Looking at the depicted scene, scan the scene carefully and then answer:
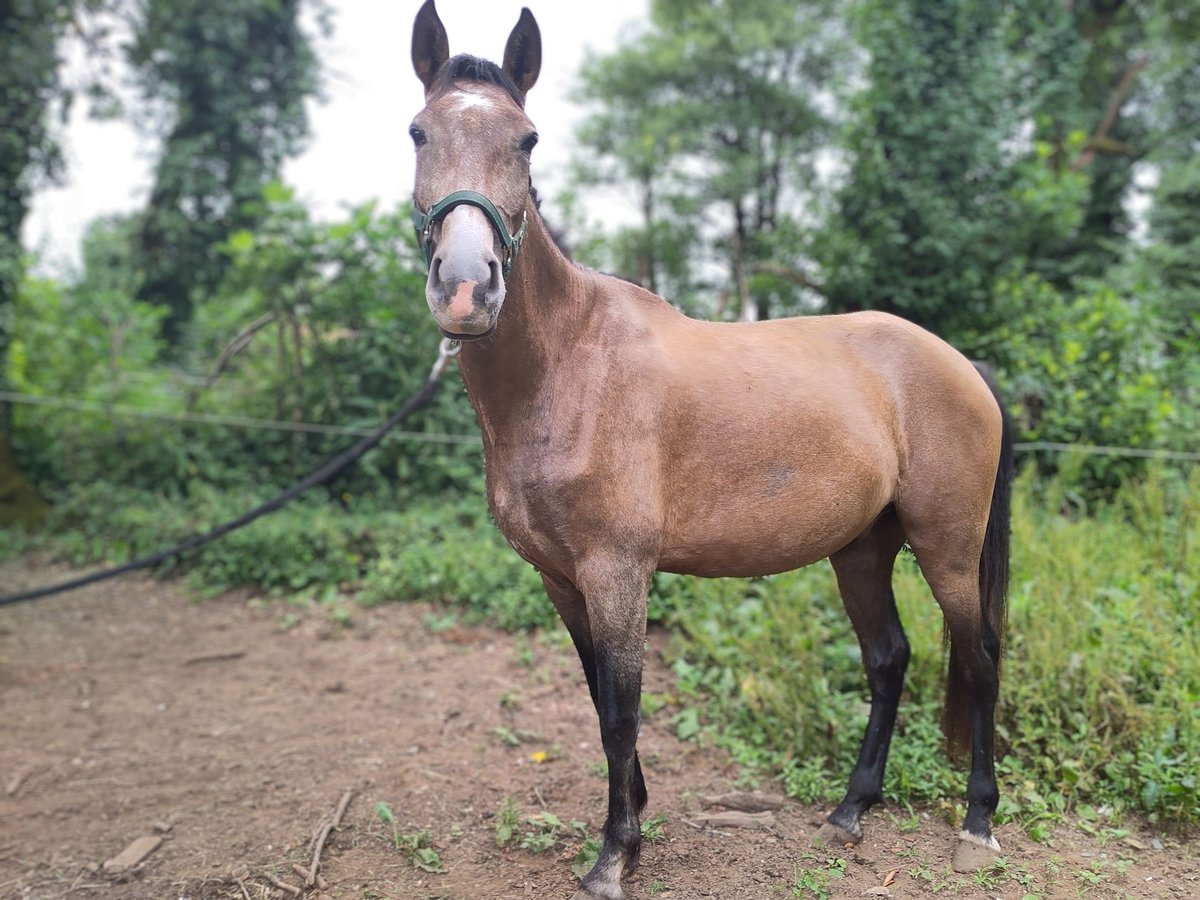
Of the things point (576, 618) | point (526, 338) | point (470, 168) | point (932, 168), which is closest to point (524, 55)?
point (470, 168)

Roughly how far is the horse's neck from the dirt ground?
60.2 inches

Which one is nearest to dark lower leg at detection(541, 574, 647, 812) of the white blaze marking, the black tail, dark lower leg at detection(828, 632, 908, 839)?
dark lower leg at detection(828, 632, 908, 839)

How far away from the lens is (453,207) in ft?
5.93

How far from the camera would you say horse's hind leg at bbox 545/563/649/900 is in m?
2.19

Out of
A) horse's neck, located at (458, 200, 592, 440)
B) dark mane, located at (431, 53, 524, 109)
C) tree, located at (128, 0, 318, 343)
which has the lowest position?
horse's neck, located at (458, 200, 592, 440)

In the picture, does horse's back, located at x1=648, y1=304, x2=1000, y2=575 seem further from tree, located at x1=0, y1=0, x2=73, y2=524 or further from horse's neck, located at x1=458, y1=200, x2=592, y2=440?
tree, located at x1=0, y1=0, x2=73, y2=524

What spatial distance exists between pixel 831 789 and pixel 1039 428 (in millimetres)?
4254

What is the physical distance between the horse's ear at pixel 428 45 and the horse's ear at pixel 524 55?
0.55 feet

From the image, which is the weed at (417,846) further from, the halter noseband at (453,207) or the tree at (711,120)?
the tree at (711,120)

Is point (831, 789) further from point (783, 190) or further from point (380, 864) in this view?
point (783, 190)

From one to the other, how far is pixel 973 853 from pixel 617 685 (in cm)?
140

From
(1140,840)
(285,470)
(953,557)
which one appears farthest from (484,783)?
(285,470)

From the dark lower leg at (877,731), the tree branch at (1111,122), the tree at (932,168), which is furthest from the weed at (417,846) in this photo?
the tree branch at (1111,122)

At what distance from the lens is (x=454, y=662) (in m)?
4.85
